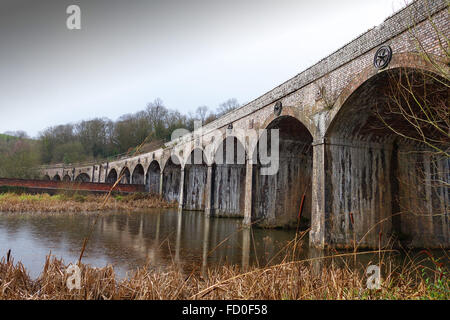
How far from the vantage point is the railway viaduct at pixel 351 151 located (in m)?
→ 6.38

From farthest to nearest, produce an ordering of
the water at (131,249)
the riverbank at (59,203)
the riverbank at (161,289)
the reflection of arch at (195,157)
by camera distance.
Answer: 1. the reflection of arch at (195,157)
2. the riverbank at (59,203)
3. the water at (131,249)
4. the riverbank at (161,289)

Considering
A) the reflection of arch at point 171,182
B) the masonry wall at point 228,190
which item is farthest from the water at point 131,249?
the reflection of arch at point 171,182

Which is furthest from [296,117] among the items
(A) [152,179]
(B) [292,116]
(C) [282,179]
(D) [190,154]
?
(A) [152,179]

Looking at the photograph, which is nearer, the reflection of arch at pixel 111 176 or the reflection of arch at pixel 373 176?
the reflection of arch at pixel 373 176

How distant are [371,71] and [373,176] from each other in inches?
128

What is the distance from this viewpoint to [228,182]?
1662cm

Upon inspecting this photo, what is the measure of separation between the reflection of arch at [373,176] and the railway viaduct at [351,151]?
0.03 meters

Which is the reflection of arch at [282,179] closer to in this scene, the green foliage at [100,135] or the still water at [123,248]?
the still water at [123,248]

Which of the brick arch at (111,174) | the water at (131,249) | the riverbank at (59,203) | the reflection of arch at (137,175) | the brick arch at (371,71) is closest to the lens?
the water at (131,249)

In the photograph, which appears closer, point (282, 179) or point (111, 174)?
point (282, 179)

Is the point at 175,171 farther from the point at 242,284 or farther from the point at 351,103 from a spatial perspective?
the point at 242,284

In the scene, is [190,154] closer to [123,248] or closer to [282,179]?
[282,179]

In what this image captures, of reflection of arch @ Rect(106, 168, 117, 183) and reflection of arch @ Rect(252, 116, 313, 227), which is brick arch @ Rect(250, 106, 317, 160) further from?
reflection of arch @ Rect(106, 168, 117, 183)

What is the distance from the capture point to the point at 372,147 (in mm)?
8648
